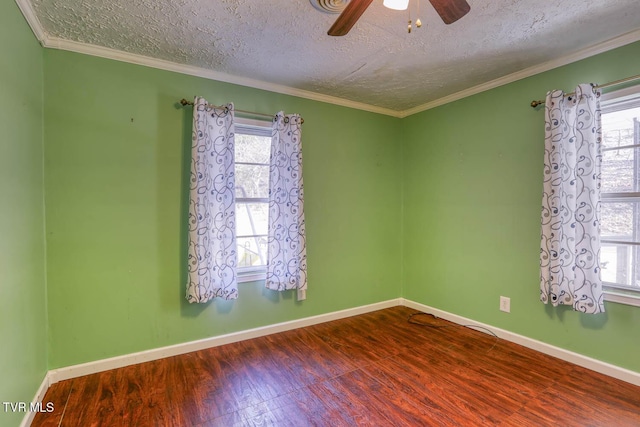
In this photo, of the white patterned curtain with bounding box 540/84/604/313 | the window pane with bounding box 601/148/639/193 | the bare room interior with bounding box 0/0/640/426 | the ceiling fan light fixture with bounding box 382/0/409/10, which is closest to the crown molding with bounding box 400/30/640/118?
the bare room interior with bounding box 0/0/640/426

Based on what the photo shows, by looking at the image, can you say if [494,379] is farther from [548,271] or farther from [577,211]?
[577,211]

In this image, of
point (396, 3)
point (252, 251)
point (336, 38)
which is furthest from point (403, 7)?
point (252, 251)

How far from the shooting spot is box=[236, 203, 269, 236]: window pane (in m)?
2.92

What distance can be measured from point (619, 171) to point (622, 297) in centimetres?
90

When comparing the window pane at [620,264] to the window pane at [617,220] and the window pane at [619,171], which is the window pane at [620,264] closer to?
the window pane at [617,220]

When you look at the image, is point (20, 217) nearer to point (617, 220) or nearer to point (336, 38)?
point (336, 38)

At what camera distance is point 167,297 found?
8.34 ft

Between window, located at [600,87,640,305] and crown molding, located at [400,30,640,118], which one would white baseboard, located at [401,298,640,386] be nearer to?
window, located at [600,87,640,305]

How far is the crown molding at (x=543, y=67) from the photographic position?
2.13 meters

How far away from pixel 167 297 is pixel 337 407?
5.17 feet

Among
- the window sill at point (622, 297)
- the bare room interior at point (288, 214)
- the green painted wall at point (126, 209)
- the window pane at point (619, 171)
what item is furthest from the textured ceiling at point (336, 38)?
the window sill at point (622, 297)

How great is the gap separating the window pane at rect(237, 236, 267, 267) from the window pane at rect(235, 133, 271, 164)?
2.46 ft

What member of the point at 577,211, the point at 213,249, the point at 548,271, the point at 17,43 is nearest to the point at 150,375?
the point at 213,249

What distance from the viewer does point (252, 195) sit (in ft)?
9.72
